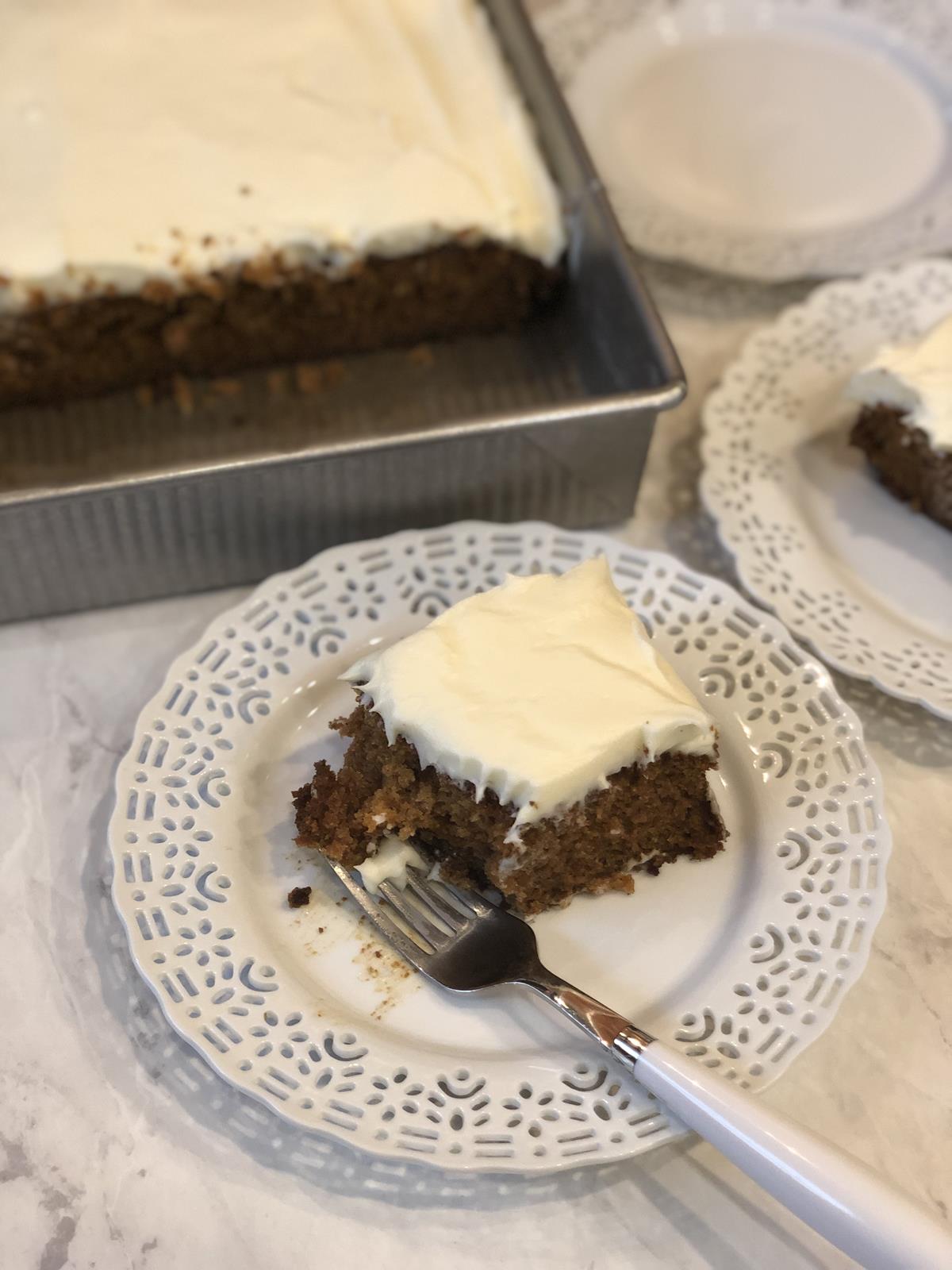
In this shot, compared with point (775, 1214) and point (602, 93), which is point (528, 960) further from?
point (602, 93)

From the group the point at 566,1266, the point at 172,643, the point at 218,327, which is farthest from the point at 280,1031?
the point at 218,327

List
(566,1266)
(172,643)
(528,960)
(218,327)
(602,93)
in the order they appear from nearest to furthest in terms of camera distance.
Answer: (566,1266)
(528,960)
(172,643)
(218,327)
(602,93)

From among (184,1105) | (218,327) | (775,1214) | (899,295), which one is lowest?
(184,1105)

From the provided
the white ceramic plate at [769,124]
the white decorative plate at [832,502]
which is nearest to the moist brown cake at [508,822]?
the white decorative plate at [832,502]

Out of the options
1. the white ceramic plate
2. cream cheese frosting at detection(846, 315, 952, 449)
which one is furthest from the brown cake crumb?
cream cheese frosting at detection(846, 315, 952, 449)

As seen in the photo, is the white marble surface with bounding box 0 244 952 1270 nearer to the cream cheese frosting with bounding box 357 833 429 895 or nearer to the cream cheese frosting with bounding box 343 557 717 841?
the cream cheese frosting with bounding box 357 833 429 895
